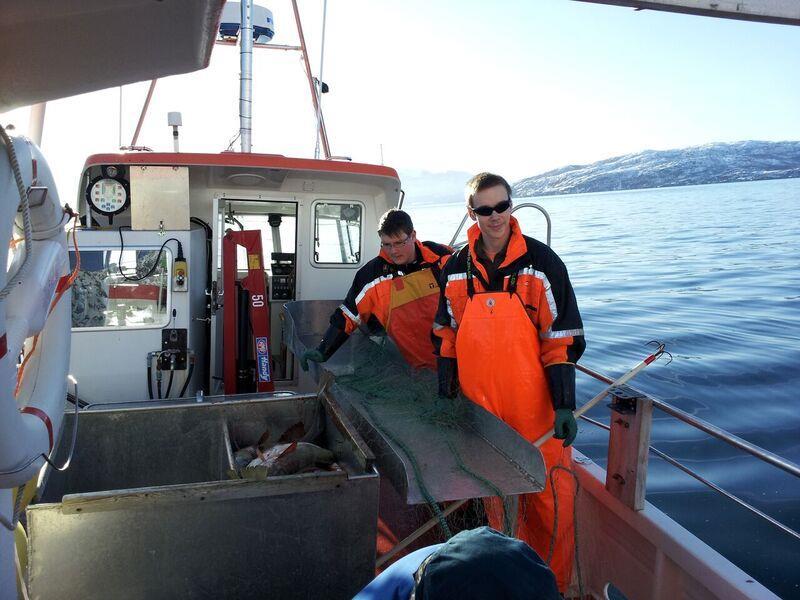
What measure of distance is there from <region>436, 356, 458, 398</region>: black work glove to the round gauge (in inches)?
122

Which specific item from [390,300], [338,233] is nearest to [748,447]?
[390,300]

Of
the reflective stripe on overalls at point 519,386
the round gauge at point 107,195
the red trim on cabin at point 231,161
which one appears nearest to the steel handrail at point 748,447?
the reflective stripe on overalls at point 519,386

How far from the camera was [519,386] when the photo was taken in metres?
2.82

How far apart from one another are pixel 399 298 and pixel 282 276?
8.06ft

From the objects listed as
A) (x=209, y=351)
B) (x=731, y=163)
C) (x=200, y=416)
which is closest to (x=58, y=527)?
(x=200, y=416)

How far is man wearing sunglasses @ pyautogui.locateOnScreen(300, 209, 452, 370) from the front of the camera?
3998mm

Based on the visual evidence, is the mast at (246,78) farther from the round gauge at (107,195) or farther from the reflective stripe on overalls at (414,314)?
the reflective stripe on overalls at (414,314)

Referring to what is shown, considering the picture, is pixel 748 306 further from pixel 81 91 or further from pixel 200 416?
pixel 81 91

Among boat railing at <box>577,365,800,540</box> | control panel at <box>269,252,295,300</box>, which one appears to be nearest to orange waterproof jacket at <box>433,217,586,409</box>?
boat railing at <box>577,365,800,540</box>

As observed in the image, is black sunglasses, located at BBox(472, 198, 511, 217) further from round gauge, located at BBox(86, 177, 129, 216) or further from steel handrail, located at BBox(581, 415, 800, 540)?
round gauge, located at BBox(86, 177, 129, 216)

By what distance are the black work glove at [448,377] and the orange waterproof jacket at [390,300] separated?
2.54 ft

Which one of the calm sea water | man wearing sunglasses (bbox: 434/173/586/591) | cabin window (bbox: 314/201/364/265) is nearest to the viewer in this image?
man wearing sunglasses (bbox: 434/173/586/591)

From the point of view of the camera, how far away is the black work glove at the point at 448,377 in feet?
10.3

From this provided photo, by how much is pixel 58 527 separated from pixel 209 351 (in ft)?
12.1
